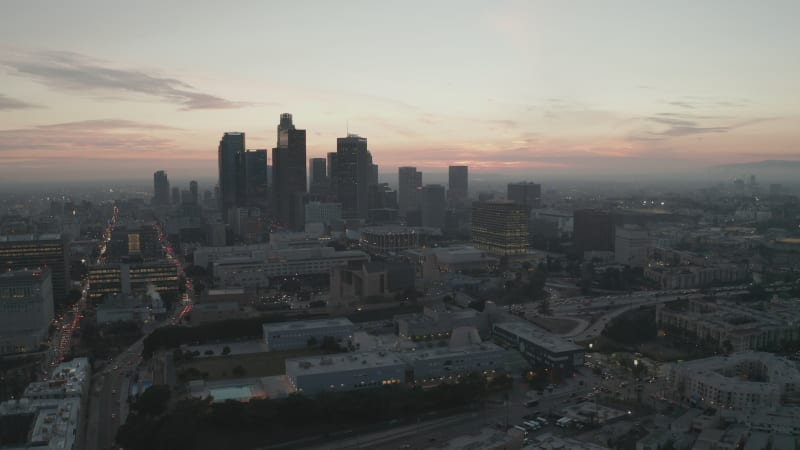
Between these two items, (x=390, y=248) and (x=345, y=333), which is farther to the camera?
(x=390, y=248)

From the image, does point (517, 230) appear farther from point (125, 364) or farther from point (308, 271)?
point (125, 364)

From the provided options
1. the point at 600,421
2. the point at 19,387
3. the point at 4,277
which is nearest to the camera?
the point at 600,421

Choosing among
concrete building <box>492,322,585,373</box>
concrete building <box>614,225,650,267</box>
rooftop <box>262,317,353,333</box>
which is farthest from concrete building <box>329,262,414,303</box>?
concrete building <box>614,225,650,267</box>

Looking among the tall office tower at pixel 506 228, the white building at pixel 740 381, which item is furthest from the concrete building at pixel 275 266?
the white building at pixel 740 381

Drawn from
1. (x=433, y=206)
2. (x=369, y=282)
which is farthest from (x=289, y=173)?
(x=369, y=282)

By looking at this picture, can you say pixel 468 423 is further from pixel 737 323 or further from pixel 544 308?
pixel 737 323

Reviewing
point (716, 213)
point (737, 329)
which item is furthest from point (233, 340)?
point (716, 213)
